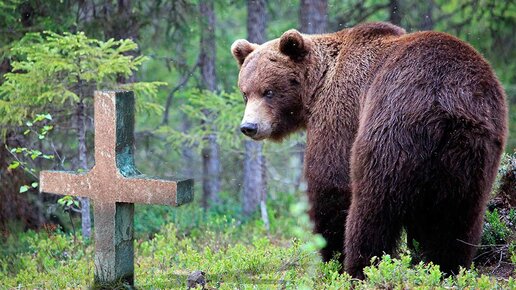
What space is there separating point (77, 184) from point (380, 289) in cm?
257

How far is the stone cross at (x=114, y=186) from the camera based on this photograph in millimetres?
5469

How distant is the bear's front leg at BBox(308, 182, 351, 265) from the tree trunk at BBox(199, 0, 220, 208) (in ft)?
20.3

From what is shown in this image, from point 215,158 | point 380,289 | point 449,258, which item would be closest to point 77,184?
point 380,289

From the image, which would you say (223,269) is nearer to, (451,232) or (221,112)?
(451,232)

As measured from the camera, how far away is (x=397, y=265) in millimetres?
4914

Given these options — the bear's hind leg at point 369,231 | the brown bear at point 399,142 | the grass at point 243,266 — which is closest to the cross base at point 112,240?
the grass at point 243,266

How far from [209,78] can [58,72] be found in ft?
16.3

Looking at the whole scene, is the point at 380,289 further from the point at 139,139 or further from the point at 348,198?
the point at 139,139

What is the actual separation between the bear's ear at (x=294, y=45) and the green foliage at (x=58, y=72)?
7.85ft

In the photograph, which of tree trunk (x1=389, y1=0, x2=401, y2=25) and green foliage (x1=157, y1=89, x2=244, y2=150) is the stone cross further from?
tree trunk (x1=389, y1=0, x2=401, y2=25)

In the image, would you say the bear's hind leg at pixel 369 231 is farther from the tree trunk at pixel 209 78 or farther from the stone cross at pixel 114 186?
the tree trunk at pixel 209 78

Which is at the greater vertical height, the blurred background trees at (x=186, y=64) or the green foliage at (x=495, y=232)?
the blurred background trees at (x=186, y=64)

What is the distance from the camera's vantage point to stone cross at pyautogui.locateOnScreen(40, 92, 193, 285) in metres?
5.47

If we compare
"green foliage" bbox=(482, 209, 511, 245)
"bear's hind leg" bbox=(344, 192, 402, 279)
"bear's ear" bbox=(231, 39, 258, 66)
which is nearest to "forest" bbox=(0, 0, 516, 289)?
"green foliage" bbox=(482, 209, 511, 245)
